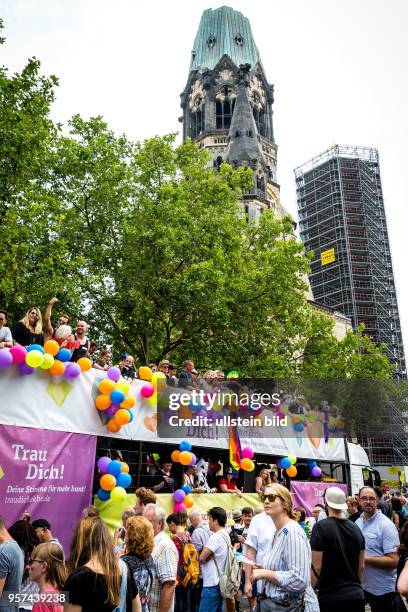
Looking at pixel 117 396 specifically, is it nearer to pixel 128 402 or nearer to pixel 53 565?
pixel 128 402

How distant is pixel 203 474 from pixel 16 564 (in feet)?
24.5

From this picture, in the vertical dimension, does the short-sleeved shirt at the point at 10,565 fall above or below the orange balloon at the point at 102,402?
below

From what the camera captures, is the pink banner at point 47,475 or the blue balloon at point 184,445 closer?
the pink banner at point 47,475

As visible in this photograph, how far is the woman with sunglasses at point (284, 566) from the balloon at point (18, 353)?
505cm

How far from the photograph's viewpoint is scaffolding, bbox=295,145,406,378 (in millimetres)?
59219

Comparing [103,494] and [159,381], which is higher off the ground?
[159,381]

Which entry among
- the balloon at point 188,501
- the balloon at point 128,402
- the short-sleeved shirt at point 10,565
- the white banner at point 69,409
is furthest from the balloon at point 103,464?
the short-sleeved shirt at point 10,565

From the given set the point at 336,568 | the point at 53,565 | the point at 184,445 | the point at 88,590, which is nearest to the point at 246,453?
the point at 184,445

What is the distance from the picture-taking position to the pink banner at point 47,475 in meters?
7.96

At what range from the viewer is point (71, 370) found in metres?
9.07

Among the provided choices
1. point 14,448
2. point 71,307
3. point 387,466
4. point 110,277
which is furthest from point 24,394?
point 387,466

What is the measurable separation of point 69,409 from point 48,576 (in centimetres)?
520

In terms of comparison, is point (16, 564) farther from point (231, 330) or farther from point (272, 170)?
point (272, 170)

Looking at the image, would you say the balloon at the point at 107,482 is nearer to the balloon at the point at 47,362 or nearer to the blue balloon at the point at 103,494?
the blue balloon at the point at 103,494
